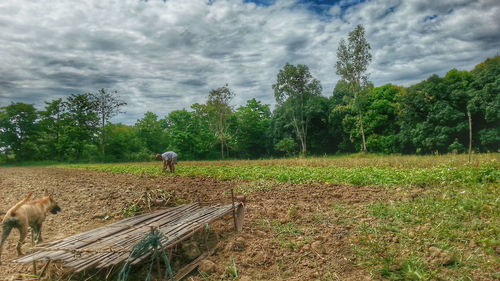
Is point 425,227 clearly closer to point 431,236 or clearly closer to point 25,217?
point 431,236

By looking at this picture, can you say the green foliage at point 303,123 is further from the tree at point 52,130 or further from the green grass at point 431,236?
the green grass at point 431,236

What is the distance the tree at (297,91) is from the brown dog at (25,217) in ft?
116

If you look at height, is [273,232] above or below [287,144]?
below

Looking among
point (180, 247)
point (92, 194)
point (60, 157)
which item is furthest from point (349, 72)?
point (60, 157)

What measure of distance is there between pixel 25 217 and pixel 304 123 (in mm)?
39094

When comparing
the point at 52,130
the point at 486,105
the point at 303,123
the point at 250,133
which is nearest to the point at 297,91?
the point at 303,123

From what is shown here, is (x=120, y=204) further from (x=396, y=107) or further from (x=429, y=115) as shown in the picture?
(x=396, y=107)

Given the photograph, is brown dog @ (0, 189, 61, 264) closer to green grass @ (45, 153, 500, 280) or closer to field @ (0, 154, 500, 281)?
field @ (0, 154, 500, 281)

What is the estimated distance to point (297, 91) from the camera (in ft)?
131

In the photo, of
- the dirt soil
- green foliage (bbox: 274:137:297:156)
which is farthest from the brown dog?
green foliage (bbox: 274:137:297:156)

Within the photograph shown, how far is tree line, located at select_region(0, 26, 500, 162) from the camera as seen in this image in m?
28.9

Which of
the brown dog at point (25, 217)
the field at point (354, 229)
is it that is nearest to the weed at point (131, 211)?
the field at point (354, 229)

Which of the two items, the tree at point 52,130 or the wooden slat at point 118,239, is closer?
the wooden slat at point 118,239

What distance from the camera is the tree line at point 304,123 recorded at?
2888 cm
